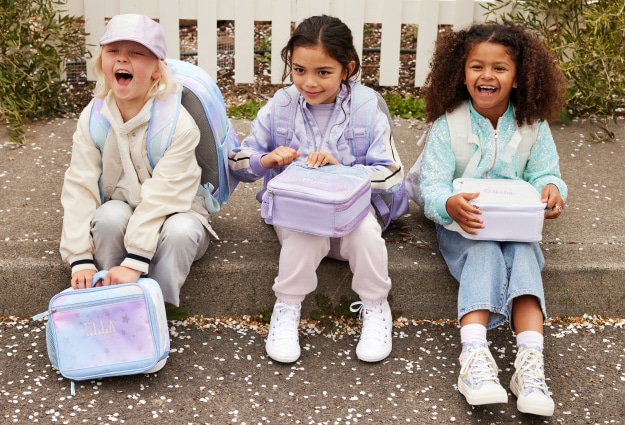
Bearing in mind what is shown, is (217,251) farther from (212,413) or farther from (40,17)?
(40,17)

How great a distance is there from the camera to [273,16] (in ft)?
15.2

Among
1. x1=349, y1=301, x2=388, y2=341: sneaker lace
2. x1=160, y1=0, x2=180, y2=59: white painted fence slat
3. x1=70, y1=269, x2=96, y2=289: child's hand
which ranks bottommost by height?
x1=349, y1=301, x2=388, y2=341: sneaker lace

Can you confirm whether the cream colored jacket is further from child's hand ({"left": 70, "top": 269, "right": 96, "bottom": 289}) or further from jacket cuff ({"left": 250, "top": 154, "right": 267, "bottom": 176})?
jacket cuff ({"left": 250, "top": 154, "right": 267, "bottom": 176})

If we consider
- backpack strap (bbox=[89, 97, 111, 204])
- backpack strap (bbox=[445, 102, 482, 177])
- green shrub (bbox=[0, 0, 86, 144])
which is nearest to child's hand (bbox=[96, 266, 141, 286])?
backpack strap (bbox=[89, 97, 111, 204])

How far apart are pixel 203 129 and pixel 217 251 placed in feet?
1.42

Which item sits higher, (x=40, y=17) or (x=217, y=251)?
(x=40, y=17)

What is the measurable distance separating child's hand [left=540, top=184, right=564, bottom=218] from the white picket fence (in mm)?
1716

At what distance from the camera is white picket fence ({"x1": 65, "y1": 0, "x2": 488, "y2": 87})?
4598 mm

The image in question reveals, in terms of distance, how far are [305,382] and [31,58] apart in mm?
2210

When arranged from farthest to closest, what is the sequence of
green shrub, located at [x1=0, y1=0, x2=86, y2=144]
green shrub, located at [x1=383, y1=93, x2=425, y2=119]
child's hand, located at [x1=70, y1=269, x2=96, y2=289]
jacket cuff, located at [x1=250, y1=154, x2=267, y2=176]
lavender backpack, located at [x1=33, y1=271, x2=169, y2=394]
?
green shrub, located at [x1=383, y1=93, x2=425, y2=119]
green shrub, located at [x1=0, y1=0, x2=86, y2=144]
jacket cuff, located at [x1=250, y1=154, x2=267, y2=176]
child's hand, located at [x1=70, y1=269, x2=96, y2=289]
lavender backpack, located at [x1=33, y1=271, x2=169, y2=394]

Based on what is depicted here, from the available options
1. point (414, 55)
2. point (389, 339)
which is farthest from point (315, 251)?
point (414, 55)

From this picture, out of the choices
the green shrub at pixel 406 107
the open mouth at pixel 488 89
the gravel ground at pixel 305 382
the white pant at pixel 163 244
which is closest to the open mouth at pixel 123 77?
the white pant at pixel 163 244

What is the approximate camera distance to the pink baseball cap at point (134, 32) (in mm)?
2854

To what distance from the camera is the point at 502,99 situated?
3191mm
